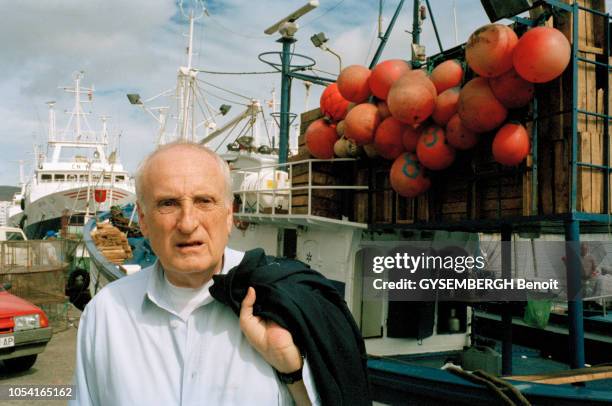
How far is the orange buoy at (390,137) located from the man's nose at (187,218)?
5541mm

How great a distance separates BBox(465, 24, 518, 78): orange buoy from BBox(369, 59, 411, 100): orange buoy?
144 centimetres

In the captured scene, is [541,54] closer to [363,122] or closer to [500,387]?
[363,122]

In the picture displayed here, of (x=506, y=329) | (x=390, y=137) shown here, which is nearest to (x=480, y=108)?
(x=390, y=137)

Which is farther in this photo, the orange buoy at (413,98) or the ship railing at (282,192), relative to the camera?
the ship railing at (282,192)

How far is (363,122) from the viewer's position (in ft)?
24.1

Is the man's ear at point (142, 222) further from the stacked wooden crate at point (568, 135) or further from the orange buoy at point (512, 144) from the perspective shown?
the stacked wooden crate at point (568, 135)

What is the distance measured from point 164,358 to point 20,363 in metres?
7.53

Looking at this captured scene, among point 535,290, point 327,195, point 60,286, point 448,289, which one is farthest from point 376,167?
point 60,286

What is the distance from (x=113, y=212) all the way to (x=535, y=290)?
1221 cm

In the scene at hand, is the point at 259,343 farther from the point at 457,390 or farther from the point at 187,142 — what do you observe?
the point at 457,390

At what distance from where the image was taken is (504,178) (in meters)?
6.45

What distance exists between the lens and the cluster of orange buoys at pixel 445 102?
552 centimetres

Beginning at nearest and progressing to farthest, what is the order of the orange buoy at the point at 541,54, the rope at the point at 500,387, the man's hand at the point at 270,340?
the man's hand at the point at 270,340 < the rope at the point at 500,387 < the orange buoy at the point at 541,54

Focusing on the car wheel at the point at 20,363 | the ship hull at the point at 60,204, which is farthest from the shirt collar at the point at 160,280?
the ship hull at the point at 60,204
